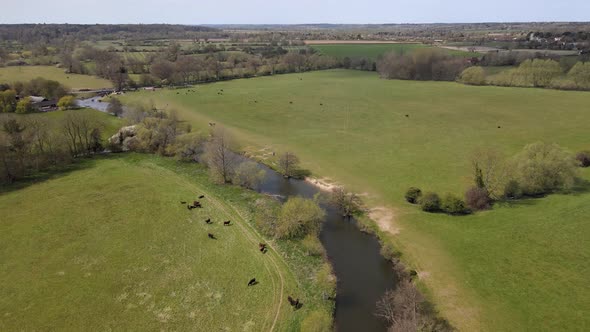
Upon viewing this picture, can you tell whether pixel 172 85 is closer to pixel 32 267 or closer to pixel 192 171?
pixel 192 171

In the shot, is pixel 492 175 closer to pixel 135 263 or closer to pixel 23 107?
pixel 135 263

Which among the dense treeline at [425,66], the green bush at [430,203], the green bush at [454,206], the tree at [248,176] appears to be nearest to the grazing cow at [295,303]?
the green bush at [430,203]

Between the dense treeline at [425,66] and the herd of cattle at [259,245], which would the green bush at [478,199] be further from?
the dense treeline at [425,66]

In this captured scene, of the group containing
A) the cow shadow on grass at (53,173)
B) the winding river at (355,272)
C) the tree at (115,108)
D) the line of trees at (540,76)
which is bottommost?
the winding river at (355,272)

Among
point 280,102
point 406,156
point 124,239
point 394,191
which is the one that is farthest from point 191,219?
point 280,102

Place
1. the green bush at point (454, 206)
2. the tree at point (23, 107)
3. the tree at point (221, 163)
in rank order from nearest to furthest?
the green bush at point (454, 206), the tree at point (221, 163), the tree at point (23, 107)

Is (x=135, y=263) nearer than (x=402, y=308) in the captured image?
No

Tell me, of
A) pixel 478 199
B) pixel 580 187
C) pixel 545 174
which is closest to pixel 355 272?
pixel 478 199

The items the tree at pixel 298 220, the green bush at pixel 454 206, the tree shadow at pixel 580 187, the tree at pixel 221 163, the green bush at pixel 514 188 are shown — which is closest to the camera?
the tree at pixel 298 220
